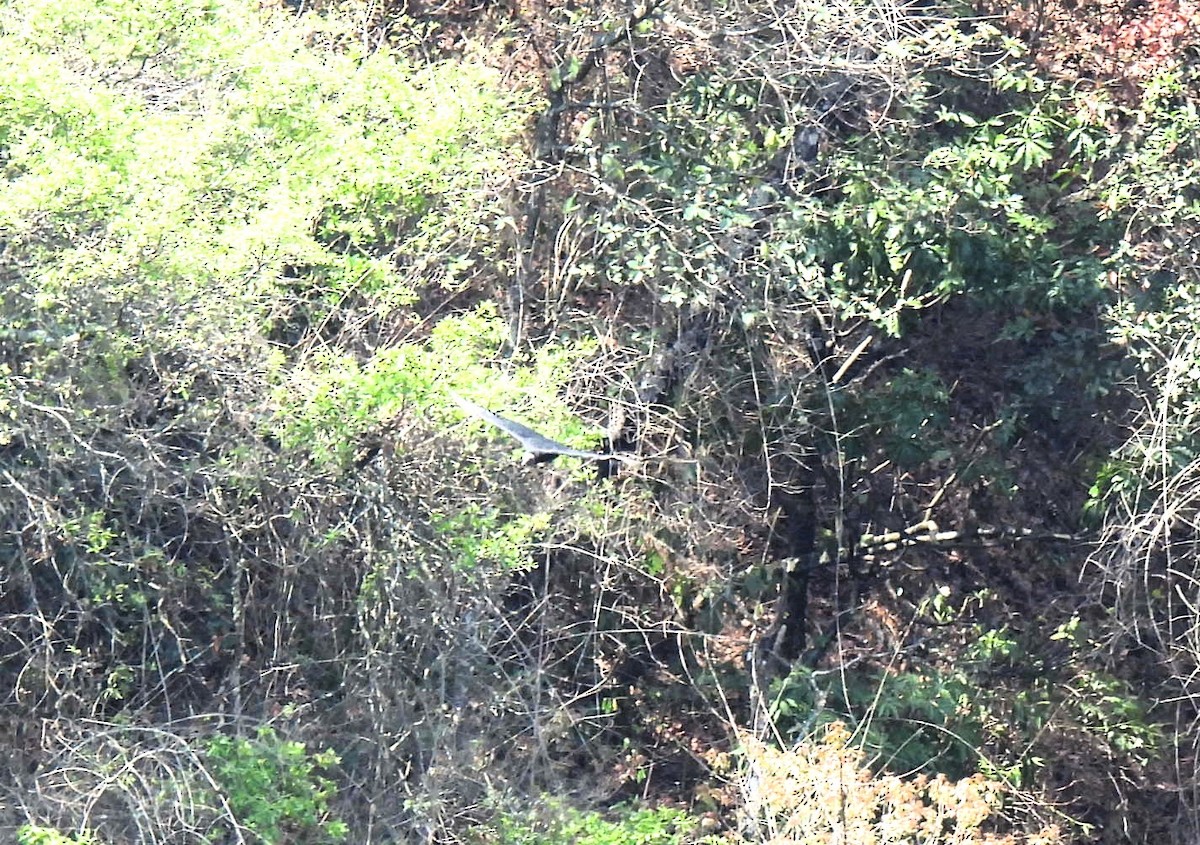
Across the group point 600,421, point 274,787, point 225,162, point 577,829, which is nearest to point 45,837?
point 274,787

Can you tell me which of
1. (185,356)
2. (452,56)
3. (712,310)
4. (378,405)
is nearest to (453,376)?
(378,405)

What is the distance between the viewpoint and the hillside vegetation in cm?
572

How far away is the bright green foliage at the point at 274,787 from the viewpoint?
226 inches

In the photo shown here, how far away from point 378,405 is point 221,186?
937 mm

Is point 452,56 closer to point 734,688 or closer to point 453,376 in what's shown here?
point 453,376

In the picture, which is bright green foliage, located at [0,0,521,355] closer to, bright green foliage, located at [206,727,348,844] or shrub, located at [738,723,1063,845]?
bright green foliage, located at [206,727,348,844]

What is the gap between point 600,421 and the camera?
6699mm

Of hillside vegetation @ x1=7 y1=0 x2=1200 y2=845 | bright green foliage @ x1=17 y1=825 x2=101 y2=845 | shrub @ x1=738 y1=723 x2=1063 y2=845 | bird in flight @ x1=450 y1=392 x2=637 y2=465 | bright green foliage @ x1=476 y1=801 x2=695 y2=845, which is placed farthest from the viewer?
bright green foliage @ x1=476 y1=801 x2=695 y2=845

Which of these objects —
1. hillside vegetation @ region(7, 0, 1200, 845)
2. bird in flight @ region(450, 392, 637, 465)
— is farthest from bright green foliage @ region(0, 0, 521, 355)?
bird in flight @ region(450, 392, 637, 465)

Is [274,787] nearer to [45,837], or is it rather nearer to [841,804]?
[45,837]

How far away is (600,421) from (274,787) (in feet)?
6.12

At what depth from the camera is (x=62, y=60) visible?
5.78 metres

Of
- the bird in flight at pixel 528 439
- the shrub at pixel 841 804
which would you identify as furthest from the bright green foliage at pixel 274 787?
the shrub at pixel 841 804

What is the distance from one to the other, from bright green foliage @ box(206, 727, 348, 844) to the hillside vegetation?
2cm
